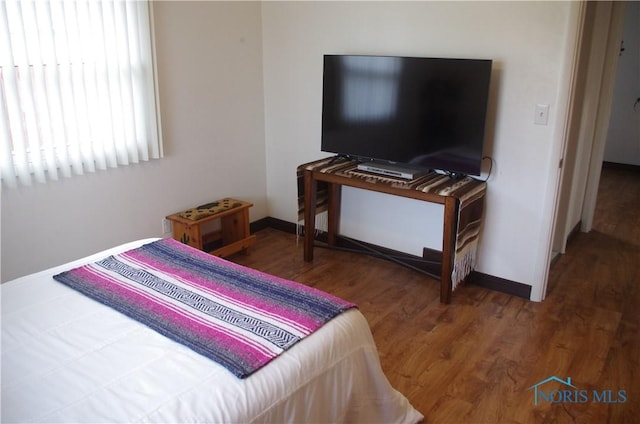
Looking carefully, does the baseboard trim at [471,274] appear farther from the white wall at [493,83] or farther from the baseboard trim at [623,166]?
the baseboard trim at [623,166]

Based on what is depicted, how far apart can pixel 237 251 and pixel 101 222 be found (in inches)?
39.3

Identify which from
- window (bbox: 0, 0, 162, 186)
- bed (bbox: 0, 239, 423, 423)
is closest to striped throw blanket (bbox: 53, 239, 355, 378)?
bed (bbox: 0, 239, 423, 423)

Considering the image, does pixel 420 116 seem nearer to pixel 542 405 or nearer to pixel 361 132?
pixel 361 132

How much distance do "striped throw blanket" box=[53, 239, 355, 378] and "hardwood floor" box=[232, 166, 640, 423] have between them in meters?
0.86

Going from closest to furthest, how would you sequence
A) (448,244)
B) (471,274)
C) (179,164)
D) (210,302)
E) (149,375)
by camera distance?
(149,375)
(210,302)
(448,244)
(471,274)
(179,164)

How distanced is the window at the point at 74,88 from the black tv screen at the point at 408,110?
49.0 inches

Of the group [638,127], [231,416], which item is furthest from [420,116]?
[638,127]

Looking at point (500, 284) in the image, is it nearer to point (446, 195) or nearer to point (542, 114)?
point (446, 195)

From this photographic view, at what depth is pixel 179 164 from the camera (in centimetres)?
372

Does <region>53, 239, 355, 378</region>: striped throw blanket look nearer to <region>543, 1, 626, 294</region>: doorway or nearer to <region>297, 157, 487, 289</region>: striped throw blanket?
<region>297, 157, 487, 289</region>: striped throw blanket

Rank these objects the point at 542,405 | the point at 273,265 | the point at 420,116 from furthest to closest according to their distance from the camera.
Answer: the point at 273,265 < the point at 420,116 < the point at 542,405

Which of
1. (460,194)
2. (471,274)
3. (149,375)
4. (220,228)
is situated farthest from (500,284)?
(149,375)

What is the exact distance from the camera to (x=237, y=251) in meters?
3.92

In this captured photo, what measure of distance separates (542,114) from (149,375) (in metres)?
2.54
